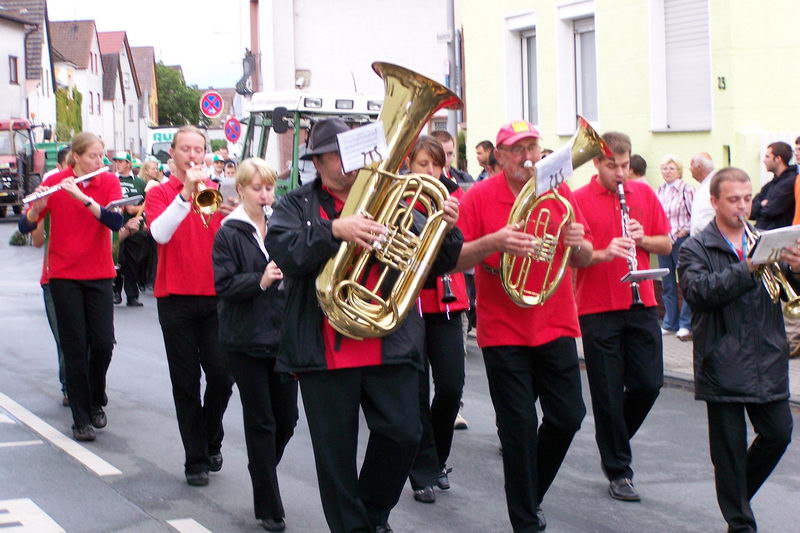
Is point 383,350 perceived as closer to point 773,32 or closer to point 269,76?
point 773,32

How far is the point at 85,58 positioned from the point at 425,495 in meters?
75.6

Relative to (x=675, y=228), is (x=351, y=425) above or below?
below

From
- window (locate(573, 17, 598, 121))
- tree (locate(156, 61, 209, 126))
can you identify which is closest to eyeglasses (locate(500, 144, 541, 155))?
window (locate(573, 17, 598, 121))

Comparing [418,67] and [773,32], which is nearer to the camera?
[773,32]

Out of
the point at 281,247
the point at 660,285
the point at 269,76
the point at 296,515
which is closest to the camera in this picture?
the point at 281,247

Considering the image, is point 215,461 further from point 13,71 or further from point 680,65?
point 13,71

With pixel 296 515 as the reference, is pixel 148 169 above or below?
above

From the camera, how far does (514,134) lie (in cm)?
592

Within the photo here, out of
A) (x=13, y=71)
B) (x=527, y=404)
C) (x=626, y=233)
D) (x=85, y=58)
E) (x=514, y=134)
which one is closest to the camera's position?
(x=527, y=404)

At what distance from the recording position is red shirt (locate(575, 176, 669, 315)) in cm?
670

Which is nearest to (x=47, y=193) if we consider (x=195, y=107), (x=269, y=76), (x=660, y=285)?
(x=660, y=285)

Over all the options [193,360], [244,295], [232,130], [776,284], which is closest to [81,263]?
[193,360]

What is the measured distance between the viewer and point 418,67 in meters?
34.1

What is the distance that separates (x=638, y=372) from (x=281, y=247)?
2603 millimetres
